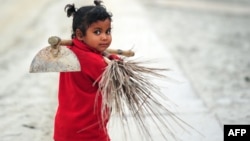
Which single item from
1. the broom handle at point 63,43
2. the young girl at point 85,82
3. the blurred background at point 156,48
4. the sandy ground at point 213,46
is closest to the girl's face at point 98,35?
the young girl at point 85,82

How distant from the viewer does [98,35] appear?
9.01 feet

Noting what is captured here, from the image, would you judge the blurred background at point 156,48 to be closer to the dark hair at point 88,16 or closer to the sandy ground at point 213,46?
the sandy ground at point 213,46

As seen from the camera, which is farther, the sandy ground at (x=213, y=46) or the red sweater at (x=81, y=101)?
the sandy ground at (x=213, y=46)

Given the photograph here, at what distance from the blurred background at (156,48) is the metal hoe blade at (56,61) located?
1637mm

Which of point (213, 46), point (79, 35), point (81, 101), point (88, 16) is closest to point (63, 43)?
point (79, 35)

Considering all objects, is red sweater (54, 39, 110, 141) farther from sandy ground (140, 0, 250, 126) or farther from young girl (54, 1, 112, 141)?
sandy ground (140, 0, 250, 126)

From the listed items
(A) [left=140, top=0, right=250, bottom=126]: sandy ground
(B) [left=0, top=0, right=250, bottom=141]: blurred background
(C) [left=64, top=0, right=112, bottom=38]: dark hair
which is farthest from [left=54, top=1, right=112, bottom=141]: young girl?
(A) [left=140, top=0, right=250, bottom=126]: sandy ground

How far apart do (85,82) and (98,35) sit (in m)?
0.26

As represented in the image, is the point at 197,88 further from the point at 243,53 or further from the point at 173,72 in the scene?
the point at 243,53

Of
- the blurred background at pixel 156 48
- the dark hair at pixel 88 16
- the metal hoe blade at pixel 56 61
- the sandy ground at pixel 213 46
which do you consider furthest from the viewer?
the sandy ground at pixel 213 46

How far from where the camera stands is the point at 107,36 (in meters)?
2.75

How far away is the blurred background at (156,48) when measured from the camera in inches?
191

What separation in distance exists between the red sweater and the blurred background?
4.53ft

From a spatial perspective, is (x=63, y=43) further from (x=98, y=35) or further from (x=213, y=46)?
(x=213, y=46)
